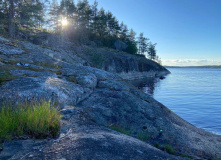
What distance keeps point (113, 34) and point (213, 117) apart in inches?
3552

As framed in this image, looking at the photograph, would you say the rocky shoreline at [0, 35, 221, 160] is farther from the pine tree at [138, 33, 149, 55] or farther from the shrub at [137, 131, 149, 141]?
the pine tree at [138, 33, 149, 55]

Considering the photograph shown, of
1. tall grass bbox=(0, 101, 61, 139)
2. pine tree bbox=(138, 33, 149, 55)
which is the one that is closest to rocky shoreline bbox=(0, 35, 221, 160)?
tall grass bbox=(0, 101, 61, 139)

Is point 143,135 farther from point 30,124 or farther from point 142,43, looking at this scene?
point 142,43

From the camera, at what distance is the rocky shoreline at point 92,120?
13.8ft

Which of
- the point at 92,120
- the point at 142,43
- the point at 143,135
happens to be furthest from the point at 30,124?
the point at 142,43

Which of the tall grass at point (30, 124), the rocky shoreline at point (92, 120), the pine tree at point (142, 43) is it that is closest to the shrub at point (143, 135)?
the rocky shoreline at point (92, 120)

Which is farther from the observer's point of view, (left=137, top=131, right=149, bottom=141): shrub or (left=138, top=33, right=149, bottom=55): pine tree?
(left=138, top=33, right=149, bottom=55): pine tree

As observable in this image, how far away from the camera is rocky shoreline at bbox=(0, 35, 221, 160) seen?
4.20 m

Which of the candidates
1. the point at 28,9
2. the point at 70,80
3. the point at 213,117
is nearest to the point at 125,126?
the point at 70,80

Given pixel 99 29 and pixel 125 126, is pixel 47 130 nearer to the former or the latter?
pixel 125 126

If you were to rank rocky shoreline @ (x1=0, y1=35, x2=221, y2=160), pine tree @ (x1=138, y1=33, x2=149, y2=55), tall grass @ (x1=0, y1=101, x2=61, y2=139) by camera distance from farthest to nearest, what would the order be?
1. pine tree @ (x1=138, y1=33, x2=149, y2=55)
2. tall grass @ (x1=0, y1=101, x2=61, y2=139)
3. rocky shoreline @ (x1=0, y1=35, x2=221, y2=160)

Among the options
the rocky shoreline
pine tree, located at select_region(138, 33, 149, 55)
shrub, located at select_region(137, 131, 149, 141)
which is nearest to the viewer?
the rocky shoreline

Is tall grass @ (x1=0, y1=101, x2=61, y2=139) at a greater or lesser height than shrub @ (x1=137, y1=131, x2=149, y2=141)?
Answer: greater

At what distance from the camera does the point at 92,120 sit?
23.7 feet
